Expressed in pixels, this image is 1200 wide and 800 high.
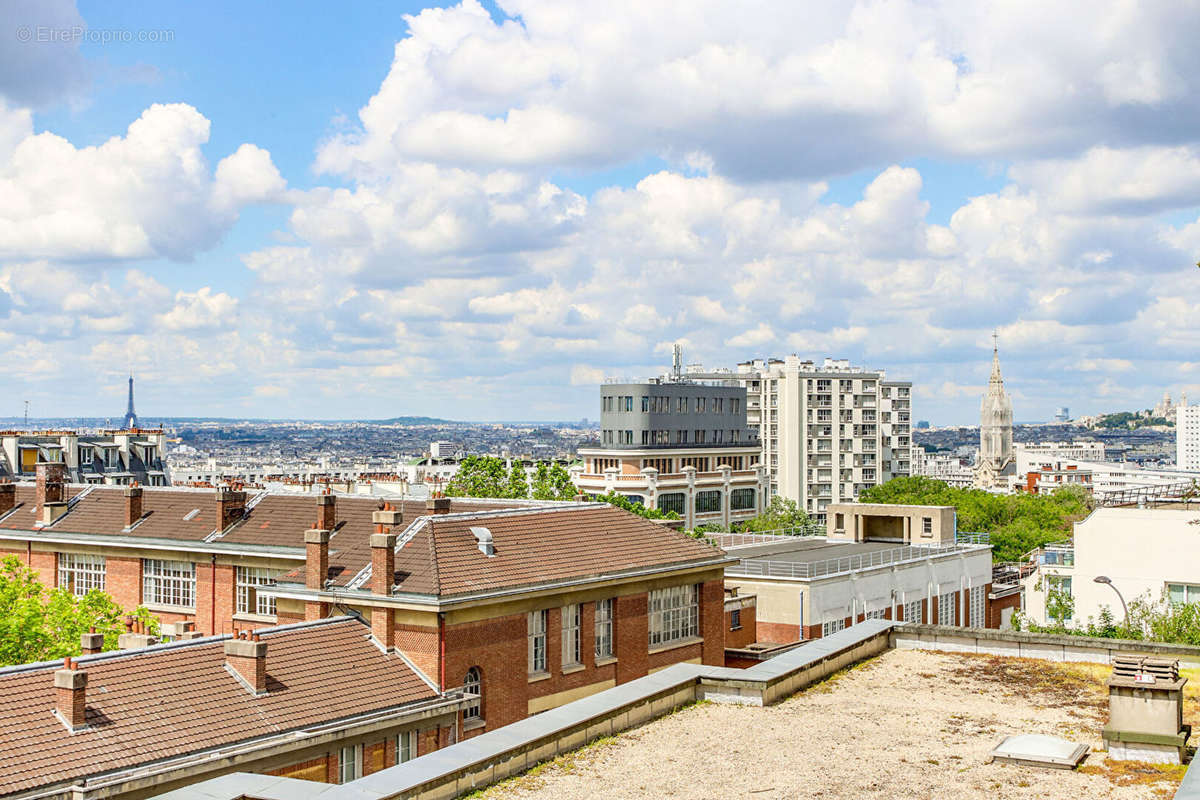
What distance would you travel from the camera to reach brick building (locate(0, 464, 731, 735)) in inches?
1526

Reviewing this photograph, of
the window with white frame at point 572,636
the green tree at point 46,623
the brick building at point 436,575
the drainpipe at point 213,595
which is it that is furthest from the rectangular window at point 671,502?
the window with white frame at point 572,636

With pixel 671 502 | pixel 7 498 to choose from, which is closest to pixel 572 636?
pixel 7 498

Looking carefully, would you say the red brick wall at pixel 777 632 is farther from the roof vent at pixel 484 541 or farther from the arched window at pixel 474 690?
the arched window at pixel 474 690

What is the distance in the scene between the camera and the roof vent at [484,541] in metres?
41.2

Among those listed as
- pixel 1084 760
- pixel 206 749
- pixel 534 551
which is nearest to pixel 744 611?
pixel 534 551

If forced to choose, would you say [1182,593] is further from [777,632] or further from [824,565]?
[777,632]

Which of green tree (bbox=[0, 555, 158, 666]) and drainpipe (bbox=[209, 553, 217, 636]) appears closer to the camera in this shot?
green tree (bbox=[0, 555, 158, 666])

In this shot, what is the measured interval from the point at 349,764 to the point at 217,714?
4265 millimetres

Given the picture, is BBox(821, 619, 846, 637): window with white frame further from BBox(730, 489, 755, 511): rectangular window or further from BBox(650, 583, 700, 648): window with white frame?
Answer: BBox(730, 489, 755, 511): rectangular window

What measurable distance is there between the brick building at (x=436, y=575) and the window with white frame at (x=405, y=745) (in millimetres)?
2151

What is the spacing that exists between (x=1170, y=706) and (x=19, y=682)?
26.3m

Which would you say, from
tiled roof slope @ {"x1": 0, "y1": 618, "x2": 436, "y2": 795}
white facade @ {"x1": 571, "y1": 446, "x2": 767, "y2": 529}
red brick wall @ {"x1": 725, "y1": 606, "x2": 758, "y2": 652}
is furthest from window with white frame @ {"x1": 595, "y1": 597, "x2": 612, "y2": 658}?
white facade @ {"x1": 571, "y1": 446, "x2": 767, "y2": 529}

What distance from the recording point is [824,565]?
71625 mm

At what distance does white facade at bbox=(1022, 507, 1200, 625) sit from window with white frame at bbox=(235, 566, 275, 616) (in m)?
44.5
